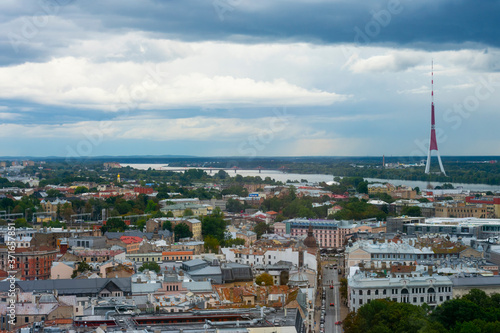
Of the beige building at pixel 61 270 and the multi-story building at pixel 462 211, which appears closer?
the beige building at pixel 61 270

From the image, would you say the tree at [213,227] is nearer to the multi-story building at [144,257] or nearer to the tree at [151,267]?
the multi-story building at [144,257]

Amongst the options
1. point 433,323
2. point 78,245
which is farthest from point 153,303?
point 78,245

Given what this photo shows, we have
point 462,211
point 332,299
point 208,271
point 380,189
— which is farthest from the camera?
point 380,189

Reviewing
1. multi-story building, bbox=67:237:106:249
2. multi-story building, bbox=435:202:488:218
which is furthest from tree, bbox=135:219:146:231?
multi-story building, bbox=435:202:488:218

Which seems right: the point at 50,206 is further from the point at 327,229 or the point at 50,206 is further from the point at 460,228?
the point at 460,228

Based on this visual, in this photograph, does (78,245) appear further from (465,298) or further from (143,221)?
(465,298)

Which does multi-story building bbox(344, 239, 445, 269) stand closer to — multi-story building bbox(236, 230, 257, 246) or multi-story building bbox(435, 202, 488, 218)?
multi-story building bbox(236, 230, 257, 246)

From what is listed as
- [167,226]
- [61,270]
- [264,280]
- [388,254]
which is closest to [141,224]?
[167,226]

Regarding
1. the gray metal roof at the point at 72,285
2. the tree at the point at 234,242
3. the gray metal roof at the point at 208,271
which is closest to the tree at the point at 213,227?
the tree at the point at 234,242
